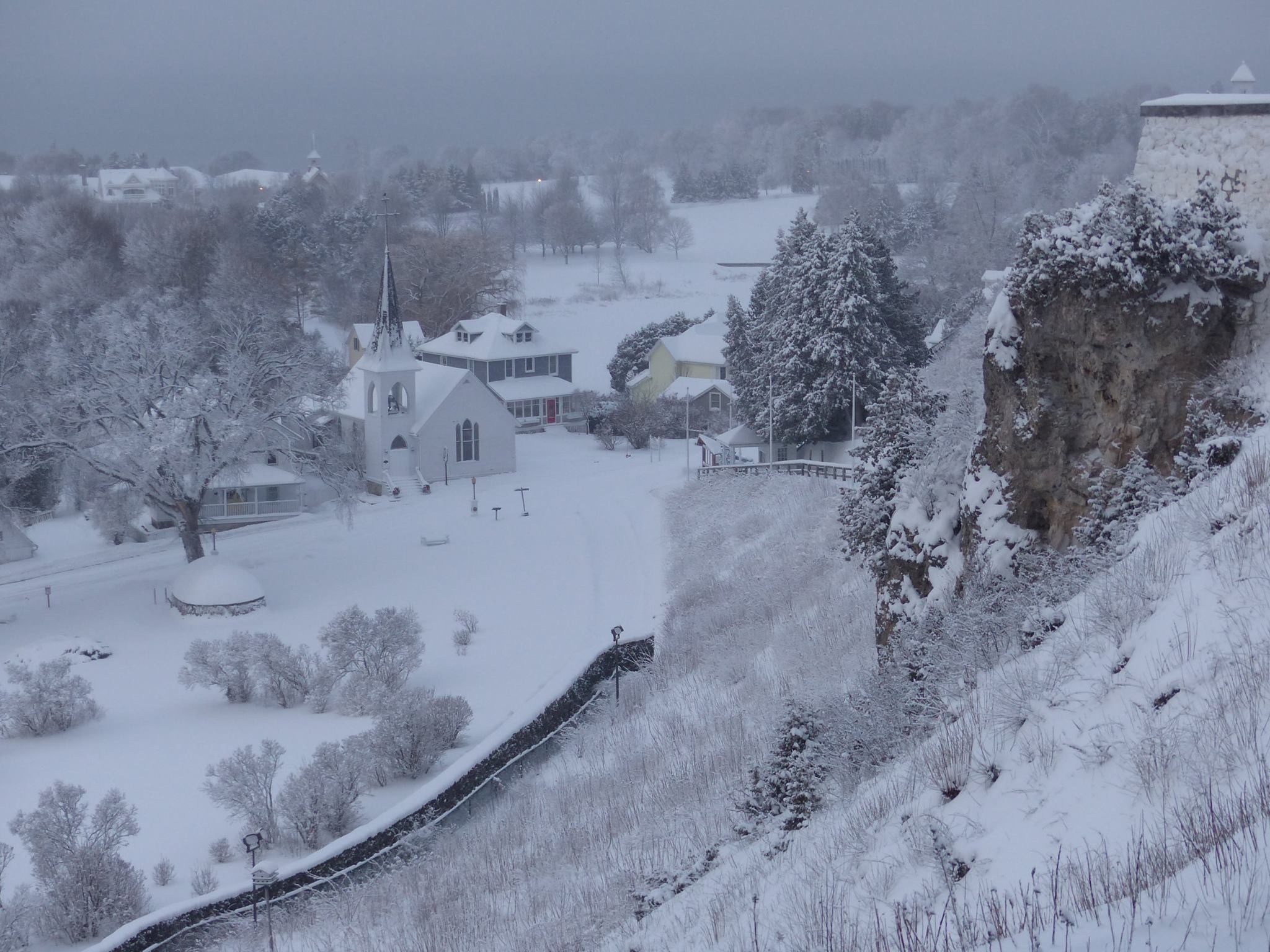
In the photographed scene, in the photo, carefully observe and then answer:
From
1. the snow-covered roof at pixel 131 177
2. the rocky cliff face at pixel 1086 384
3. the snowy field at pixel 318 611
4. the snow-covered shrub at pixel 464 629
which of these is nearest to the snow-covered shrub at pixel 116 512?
the snowy field at pixel 318 611

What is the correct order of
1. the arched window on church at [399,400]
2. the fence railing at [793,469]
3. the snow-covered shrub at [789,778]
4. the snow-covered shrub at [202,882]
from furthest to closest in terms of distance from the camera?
1. the arched window on church at [399,400]
2. the fence railing at [793,469]
3. the snow-covered shrub at [202,882]
4. the snow-covered shrub at [789,778]

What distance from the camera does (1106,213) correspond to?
1321 cm

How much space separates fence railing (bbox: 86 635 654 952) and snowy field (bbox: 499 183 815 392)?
41.1m

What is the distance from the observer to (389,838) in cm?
1725

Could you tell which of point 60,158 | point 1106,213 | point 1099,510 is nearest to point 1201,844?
point 1099,510

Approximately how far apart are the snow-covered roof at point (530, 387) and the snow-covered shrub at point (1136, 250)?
40.9m

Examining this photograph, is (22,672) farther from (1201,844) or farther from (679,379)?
(679,379)

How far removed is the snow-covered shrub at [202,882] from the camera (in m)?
15.8

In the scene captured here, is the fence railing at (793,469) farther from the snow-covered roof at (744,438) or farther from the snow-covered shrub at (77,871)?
the snow-covered shrub at (77,871)

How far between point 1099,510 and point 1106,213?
133 inches

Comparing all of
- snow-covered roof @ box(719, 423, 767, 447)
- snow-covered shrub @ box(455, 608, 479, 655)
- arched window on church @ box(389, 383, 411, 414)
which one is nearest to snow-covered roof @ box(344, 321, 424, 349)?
arched window on church @ box(389, 383, 411, 414)

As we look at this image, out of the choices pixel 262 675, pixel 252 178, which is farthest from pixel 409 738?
pixel 252 178

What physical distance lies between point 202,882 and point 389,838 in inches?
102

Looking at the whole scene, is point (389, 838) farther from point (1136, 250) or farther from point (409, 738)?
point (1136, 250)
